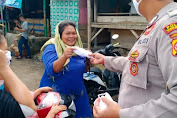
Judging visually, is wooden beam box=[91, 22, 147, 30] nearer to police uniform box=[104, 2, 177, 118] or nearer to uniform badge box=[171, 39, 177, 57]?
police uniform box=[104, 2, 177, 118]

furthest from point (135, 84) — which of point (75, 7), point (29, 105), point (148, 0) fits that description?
point (75, 7)

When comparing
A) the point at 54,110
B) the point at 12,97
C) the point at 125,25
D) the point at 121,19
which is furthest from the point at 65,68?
the point at 121,19

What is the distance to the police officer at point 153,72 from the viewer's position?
0.84m

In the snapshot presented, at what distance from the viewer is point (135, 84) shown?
3.61 feet

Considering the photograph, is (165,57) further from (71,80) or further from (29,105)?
(71,80)

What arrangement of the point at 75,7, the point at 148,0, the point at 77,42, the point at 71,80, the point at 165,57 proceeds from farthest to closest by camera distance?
the point at 75,7, the point at 77,42, the point at 71,80, the point at 148,0, the point at 165,57

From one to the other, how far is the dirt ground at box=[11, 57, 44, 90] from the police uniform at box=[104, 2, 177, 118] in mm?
4353

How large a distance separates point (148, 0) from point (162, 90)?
0.58 m

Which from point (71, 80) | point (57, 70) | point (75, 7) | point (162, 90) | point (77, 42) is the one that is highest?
point (75, 7)

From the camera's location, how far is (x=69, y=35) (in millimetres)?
2369

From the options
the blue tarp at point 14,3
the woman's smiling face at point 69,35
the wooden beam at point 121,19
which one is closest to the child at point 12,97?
the woman's smiling face at point 69,35

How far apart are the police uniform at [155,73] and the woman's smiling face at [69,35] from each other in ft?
4.34

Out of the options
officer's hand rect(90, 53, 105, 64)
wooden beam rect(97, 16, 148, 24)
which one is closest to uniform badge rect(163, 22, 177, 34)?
officer's hand rect(90, 53, 105, 64)

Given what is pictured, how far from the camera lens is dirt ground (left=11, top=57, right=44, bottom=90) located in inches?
217
